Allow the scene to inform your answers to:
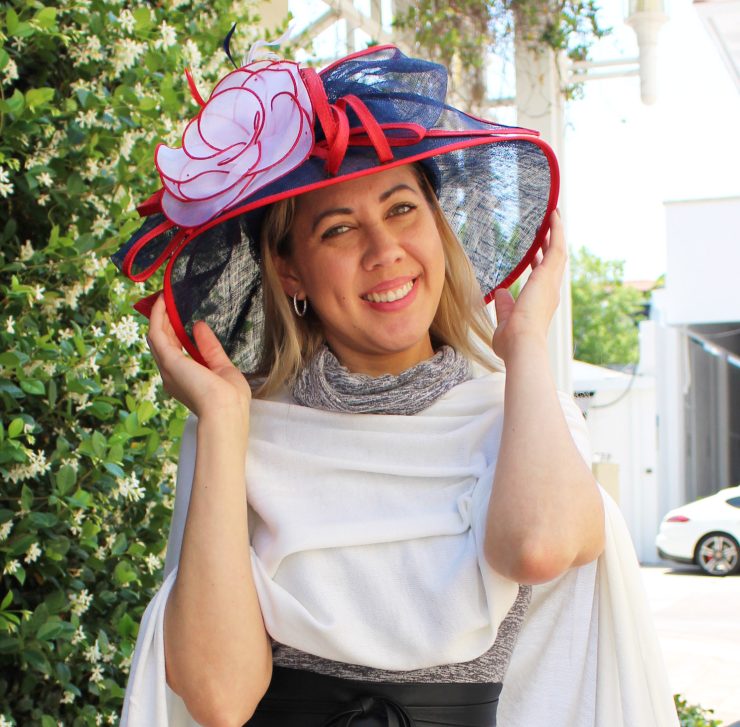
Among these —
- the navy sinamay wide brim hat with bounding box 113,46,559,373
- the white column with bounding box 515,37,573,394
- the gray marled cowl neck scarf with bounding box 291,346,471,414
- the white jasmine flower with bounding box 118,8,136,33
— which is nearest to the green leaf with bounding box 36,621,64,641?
the navy sinamay wide brim hat with bounding box 113,46,559,373

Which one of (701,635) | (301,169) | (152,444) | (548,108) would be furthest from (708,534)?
(301,169)

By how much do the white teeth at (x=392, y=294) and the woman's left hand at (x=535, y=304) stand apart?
0.16 m

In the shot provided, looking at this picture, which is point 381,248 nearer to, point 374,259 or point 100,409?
point 374,259

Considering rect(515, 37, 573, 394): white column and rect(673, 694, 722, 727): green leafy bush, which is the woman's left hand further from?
rect(515, 37, 573, 394): white column

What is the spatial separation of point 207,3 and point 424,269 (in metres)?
1.71

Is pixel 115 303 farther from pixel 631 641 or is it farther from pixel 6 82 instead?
pixel 631 641

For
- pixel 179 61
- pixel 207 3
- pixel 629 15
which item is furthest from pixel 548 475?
pixel 629 15

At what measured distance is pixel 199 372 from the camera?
1.77m

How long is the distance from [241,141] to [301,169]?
3.9 inches

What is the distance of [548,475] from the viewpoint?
1595 millimetres

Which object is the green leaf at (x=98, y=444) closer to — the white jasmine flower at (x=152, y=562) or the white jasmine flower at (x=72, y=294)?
the white jasmine flower at (x=72, y=294)

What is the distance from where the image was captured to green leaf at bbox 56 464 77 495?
7.52 feet

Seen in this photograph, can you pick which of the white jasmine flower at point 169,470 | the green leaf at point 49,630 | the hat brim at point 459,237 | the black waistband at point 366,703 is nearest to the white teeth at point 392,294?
the hat brim at point 459,237

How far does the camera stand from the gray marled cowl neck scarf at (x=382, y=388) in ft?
6.07
